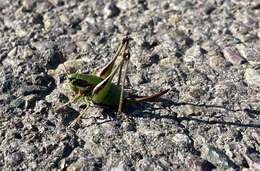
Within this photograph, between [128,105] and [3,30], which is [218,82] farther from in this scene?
[3,30]

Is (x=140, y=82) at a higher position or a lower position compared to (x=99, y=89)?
lower

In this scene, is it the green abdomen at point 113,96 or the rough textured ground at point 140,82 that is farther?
the green abdomen at point 113,96

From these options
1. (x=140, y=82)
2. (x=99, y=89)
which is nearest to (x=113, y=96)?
(x=99, y=89)

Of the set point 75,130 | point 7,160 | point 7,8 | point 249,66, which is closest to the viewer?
point 7,160

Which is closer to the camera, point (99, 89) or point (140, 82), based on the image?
point (99, 89)

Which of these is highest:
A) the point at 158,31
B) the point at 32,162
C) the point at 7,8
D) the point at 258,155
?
the point at 7,8

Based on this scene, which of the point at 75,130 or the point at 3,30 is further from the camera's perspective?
the point at 3,30

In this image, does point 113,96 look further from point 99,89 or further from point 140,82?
point 140,82

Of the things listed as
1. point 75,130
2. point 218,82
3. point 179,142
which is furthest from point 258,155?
point 75,130
